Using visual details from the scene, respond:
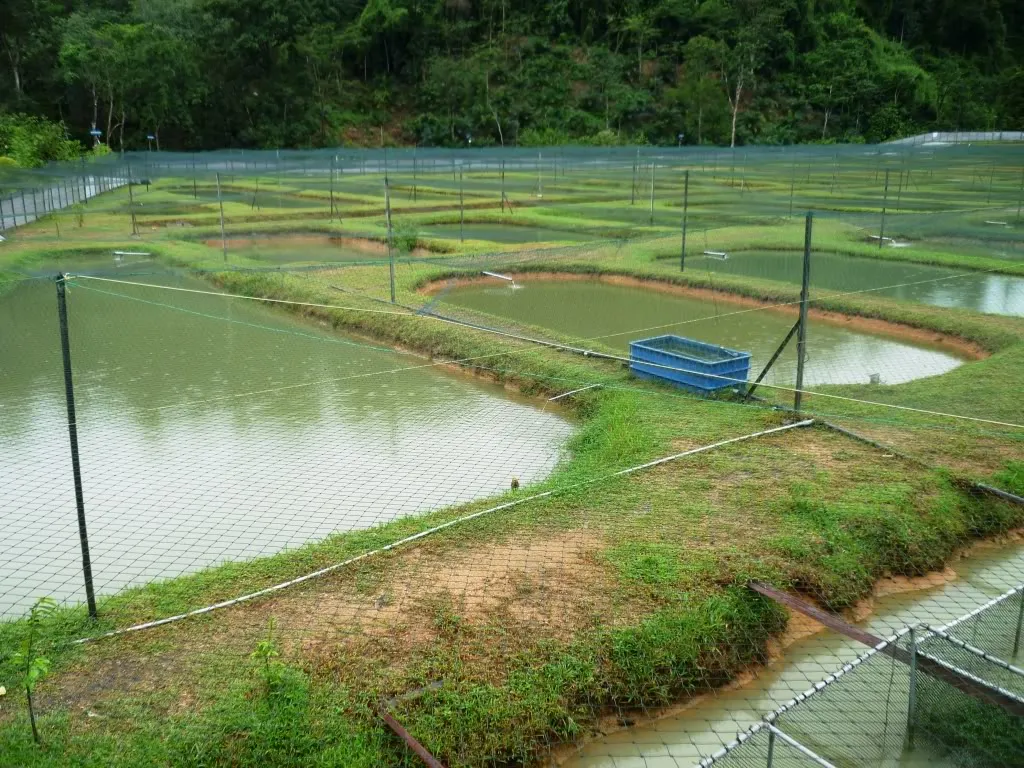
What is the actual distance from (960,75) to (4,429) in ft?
188

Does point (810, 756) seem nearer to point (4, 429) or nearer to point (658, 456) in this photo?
point (658, 456)

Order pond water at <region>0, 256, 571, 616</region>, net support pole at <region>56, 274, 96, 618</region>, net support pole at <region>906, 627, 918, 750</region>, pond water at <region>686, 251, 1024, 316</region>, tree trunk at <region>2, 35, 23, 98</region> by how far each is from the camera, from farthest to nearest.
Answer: tree trunk at <region>2, 35, 23, 98</region>, pond water at <region>686, 251, 1024, 316</region>, pond water at <region>0, 256, 571, 616</region>, net support pole at <region>56, 274, 96, 618</region>, net support pole at <region>906, 627, 918, 750</region>

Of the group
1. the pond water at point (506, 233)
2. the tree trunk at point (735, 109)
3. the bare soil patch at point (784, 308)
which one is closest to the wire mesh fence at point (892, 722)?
the bare soil patch at point (784, 308)

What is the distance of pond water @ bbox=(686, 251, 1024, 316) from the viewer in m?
14.8

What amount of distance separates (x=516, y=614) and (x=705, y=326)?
349 inches

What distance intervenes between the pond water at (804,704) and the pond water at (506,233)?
15.4 m

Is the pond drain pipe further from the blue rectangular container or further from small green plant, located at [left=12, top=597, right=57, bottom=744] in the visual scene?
the blue rectangular container

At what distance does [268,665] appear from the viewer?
176 inches

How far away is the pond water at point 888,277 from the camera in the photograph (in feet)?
48.4

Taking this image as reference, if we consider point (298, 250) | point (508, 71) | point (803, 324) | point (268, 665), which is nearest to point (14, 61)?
point (508, 71)

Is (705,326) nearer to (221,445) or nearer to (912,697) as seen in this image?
(221,445)

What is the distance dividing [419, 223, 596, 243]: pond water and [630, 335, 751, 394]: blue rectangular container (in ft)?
35.1

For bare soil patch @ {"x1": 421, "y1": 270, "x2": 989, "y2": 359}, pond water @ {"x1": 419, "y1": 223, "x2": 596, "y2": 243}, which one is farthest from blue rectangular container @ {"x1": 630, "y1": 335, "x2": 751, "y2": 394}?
pond water @ {"x1": 419, "y1": 223, "x2": 596, "y2": 243}

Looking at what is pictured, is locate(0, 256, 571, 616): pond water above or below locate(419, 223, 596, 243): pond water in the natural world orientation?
below
